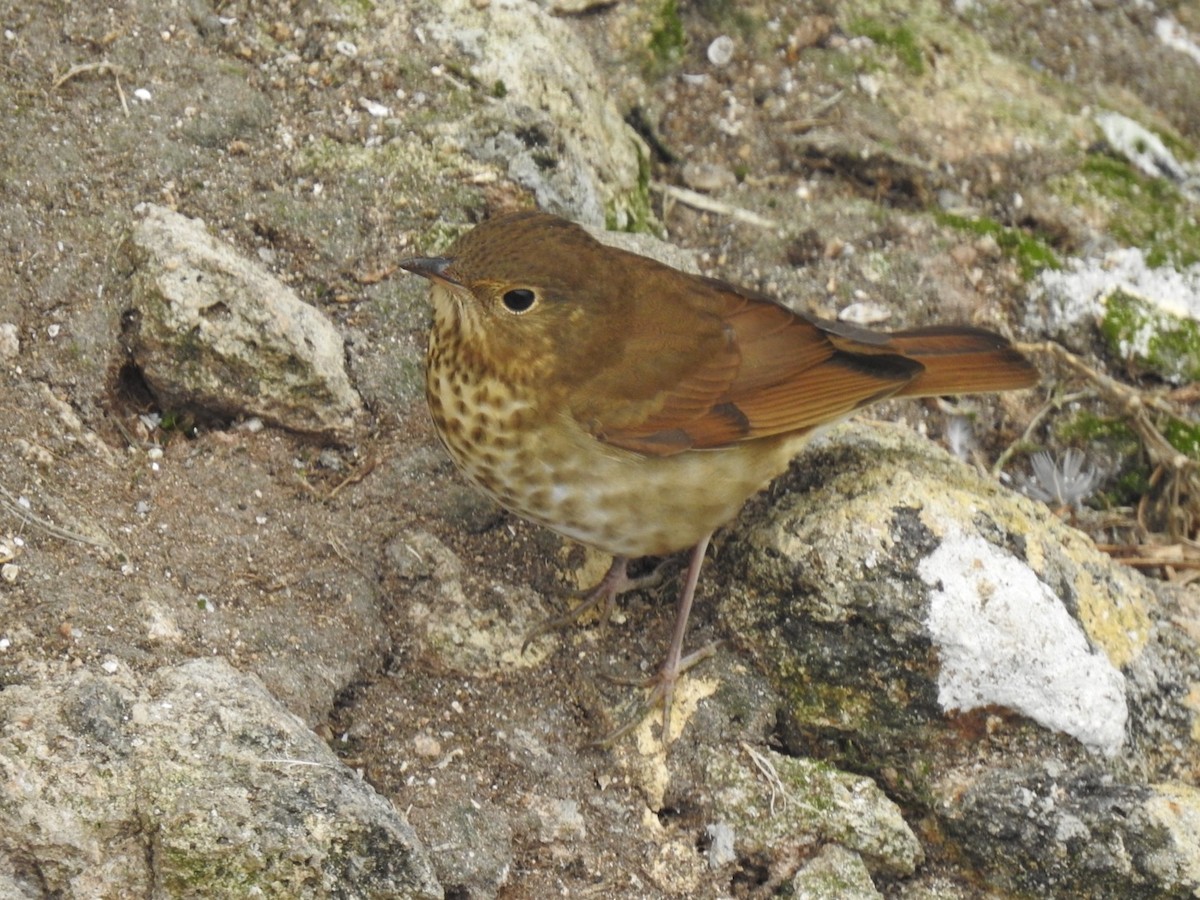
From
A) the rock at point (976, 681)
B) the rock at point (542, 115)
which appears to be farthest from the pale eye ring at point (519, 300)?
the rock at point (542, 115)

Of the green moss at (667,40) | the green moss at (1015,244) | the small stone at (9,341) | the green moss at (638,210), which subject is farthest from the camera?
the green moss at (667,40)

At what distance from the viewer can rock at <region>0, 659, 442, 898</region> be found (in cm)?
318

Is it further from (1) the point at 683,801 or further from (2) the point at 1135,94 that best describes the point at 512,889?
(2) the point at 1135,94

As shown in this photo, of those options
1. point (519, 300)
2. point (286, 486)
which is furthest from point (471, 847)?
point (519, 300)

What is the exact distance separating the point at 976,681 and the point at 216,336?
2.44 metres

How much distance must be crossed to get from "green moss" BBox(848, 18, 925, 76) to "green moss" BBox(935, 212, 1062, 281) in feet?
2.87

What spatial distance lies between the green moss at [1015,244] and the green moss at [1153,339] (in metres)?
0.31

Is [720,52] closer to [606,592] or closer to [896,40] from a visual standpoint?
[896,40]

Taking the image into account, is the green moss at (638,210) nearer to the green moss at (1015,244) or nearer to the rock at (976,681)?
the green moss at (1015,244)

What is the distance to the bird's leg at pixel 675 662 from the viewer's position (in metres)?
4.14

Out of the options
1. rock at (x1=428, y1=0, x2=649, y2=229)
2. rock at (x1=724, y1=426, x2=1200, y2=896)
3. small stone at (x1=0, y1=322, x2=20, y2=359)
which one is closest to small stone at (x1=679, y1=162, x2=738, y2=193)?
rock at (x1=428, y1=0, x2=649, y2=229)

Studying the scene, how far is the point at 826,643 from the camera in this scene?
13.8 ft

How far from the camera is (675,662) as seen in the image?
422 cm

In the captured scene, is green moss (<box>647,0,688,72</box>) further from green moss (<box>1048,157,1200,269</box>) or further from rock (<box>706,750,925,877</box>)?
rock (<box>706,750,925,877</box>)
